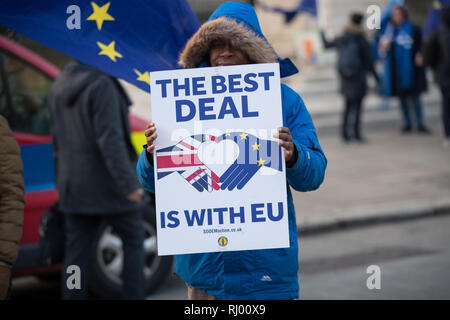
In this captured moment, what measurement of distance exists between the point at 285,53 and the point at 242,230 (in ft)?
56.1

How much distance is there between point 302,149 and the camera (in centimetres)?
294

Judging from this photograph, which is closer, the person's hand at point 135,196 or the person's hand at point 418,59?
the person's hand at point 135,196

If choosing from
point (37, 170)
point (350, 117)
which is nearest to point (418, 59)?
point (350, 117)

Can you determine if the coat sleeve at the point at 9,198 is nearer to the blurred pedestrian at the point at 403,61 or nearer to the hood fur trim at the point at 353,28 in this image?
the hood fur trim at the point at 353,28

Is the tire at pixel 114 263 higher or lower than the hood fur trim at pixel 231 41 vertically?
lower

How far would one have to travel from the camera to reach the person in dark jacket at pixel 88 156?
4.92 meters

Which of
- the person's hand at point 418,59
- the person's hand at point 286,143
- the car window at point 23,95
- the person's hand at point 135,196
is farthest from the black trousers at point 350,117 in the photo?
the person's hand at point 286,143

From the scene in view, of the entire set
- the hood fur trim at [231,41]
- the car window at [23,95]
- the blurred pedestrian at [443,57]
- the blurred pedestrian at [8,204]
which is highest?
the blurred pedestrian at [443,57]

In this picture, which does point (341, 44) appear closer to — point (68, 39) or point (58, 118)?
point (58, 118)

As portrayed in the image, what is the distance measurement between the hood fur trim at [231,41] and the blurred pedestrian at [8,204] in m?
0.84

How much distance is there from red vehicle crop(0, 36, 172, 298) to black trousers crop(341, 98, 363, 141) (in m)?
7.10

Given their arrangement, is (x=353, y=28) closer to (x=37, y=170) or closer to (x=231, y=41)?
(x=37, y=170)

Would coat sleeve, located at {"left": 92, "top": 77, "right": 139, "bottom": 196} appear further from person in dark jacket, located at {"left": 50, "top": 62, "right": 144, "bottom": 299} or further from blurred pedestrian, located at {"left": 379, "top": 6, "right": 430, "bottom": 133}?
blurred pedestrian, located at {"left": 379, "top": 6, "right": 430, "bottom": 133}

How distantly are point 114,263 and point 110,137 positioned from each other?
51.4 inches
